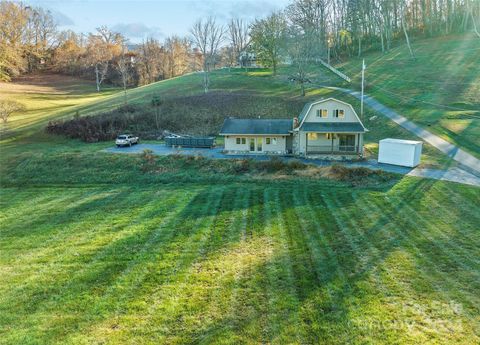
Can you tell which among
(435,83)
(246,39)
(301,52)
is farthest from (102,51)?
(435,83)

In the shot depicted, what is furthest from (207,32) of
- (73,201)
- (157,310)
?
(157,310)

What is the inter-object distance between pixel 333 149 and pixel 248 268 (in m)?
20.2

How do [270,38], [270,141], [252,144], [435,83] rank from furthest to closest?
1. [270,38]
2. [435,83]
3. [252,144]
4. [270,141]

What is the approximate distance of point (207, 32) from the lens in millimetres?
64625

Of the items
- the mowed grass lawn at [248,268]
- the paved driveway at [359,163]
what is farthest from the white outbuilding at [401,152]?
the mowed grass lawn at [248,268]

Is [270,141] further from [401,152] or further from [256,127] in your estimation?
[401,152]

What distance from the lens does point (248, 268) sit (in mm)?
14688

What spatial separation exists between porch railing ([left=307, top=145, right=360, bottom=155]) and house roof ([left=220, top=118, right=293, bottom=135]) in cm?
278

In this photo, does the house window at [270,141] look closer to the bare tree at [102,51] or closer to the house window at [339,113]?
the house window at [339,113]

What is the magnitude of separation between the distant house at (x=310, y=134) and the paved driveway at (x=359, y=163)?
4.00 feet

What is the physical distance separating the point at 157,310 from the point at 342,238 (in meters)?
9.21

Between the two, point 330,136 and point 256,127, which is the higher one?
point 256,127

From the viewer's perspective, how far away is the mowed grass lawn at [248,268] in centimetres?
1124

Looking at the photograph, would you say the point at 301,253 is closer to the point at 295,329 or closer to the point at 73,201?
the point at 295,329
